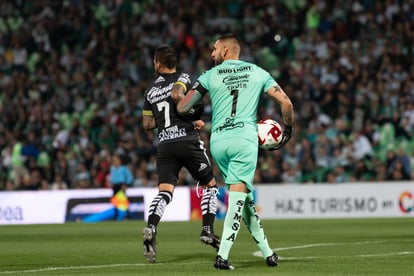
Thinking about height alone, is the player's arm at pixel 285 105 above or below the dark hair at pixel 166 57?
below

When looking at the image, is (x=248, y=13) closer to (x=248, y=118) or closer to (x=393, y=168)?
(x=393, y=168)

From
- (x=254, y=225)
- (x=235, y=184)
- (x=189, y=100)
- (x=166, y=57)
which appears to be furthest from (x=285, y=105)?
(x=166, y=57)

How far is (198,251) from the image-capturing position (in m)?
14.1

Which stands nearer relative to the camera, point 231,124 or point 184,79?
point 231,124

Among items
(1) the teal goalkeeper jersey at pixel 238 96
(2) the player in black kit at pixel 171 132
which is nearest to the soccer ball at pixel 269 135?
(1) the teal goalkeeper jersey at pixel 238 96

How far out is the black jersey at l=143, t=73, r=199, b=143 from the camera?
40.8 ft

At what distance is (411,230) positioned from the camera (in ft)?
61.3

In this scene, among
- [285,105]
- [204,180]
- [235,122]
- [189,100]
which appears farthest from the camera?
[204,180]

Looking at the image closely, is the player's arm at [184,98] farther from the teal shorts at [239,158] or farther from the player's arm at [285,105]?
the player's arm at [285,105]

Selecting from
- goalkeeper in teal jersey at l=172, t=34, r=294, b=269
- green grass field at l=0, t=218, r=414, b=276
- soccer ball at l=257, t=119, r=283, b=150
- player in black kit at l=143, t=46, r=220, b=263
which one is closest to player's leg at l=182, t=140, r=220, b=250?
player in black kit at l=143, t=46, r=220, b=263

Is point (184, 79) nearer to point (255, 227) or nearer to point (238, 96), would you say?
point (238, 96)

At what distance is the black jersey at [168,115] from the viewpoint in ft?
40.8

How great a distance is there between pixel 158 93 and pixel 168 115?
11.5 inches

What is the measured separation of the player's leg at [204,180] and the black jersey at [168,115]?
17 cm
